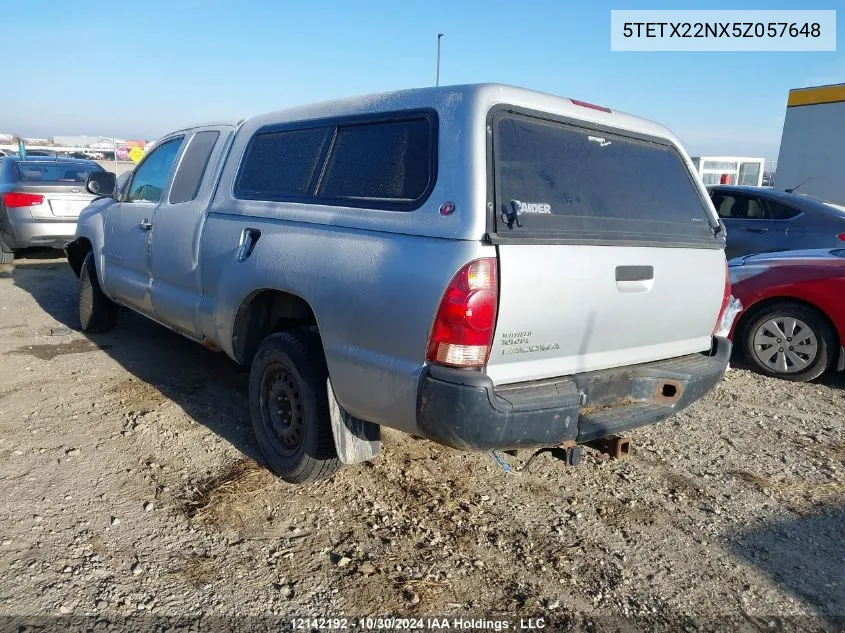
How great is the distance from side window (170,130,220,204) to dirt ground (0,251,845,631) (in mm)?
1411

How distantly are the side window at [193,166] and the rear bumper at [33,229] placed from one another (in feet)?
17.5

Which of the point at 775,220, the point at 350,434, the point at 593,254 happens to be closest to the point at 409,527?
the point at 350,434

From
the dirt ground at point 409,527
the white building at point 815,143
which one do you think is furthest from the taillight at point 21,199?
the white building at point 815,143

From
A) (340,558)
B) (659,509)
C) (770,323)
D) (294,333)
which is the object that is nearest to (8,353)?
(294,333)

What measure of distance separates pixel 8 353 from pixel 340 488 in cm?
379

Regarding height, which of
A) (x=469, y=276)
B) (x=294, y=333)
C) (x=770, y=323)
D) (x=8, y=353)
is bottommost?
(x=8, y=353)

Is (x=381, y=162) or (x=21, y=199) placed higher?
(x=381, y=162)

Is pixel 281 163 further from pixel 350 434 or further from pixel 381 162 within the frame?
pixel 350 434

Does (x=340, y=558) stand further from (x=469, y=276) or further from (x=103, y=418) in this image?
(x=103, y=418)

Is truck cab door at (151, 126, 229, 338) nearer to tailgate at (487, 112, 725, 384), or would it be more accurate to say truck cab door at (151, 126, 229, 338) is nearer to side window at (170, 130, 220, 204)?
side window at (170, 130, 220, 204)

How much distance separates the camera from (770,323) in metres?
5.41

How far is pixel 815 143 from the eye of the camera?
1711 cm

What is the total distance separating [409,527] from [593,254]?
1.50 metres

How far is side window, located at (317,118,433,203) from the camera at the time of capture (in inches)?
107
